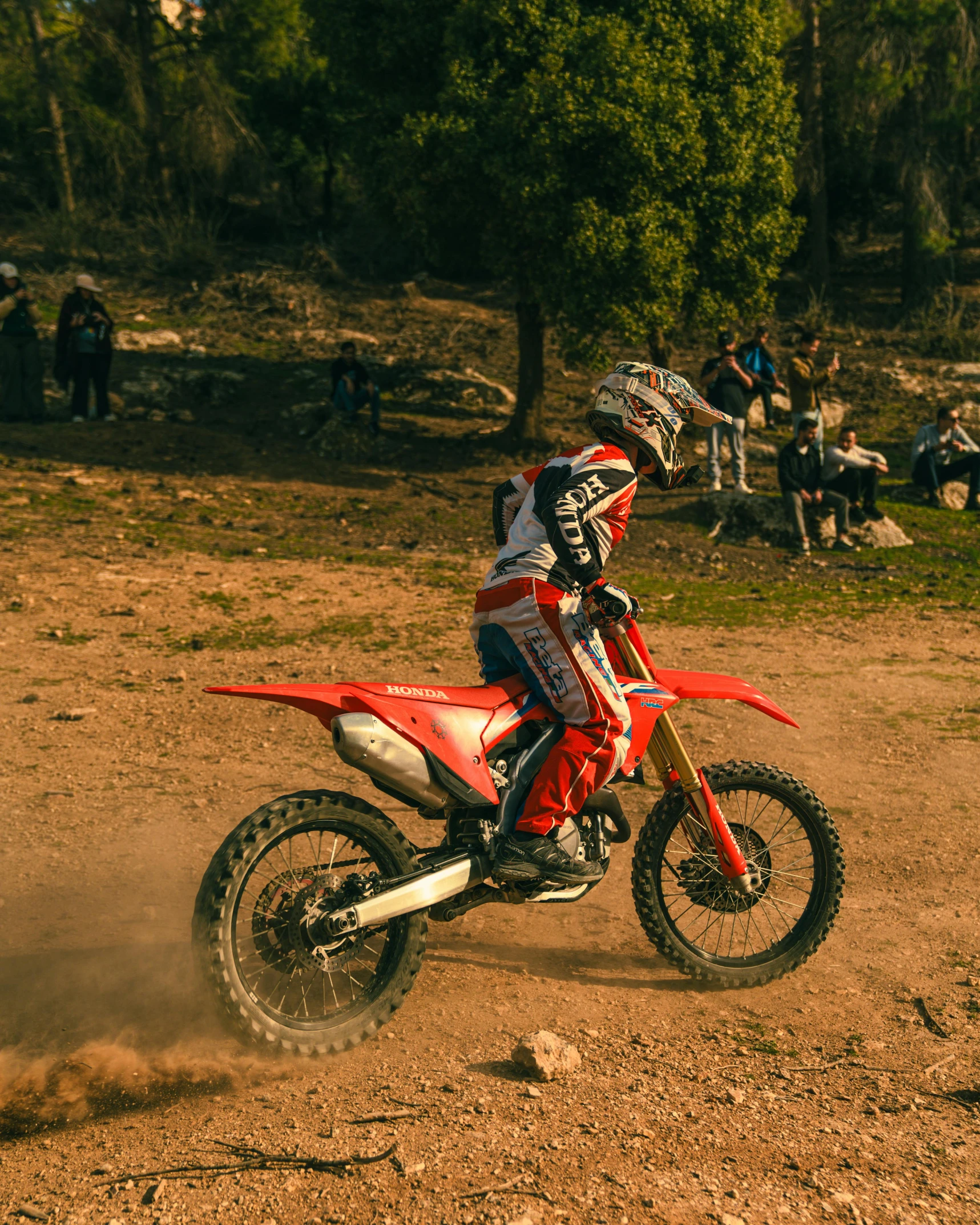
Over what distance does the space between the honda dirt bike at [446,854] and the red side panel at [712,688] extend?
0.01 m

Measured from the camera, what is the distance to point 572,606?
4.14 metres

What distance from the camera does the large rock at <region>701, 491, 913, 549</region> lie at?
1434 cm

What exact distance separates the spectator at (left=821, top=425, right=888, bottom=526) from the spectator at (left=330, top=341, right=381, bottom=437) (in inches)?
290

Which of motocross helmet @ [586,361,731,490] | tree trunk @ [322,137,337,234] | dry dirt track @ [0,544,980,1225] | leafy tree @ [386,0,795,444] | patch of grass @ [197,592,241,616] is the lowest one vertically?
dry dirt track @ [0,544,980,1225]

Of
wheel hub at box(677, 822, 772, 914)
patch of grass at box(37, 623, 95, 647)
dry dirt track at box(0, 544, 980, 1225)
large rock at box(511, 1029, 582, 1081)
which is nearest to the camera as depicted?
dry dirt track at box(0, 544, 980, 1225)

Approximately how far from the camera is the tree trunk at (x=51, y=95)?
25734 millimetres

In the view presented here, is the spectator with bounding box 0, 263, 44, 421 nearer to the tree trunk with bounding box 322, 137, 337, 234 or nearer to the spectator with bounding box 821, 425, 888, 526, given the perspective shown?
Result: the spectator with bounding box 821, 425, 888, 526

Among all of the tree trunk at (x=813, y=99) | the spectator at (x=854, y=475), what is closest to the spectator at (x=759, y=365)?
the spectator at (x=854, y=475)

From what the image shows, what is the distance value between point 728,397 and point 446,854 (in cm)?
1248

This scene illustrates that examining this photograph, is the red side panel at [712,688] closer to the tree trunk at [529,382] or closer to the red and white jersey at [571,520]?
the red and white jersey at [571,520]

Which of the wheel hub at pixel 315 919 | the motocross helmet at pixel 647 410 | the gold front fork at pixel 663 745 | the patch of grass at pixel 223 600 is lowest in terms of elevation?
the patch of grass at pixel 223 600

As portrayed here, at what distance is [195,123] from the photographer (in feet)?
86.9

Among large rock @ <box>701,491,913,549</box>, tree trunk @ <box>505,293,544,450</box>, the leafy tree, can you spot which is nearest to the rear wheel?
large rock @ <box>701,491,913,549</box>

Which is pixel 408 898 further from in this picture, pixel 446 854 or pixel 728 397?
pixel 728 397
